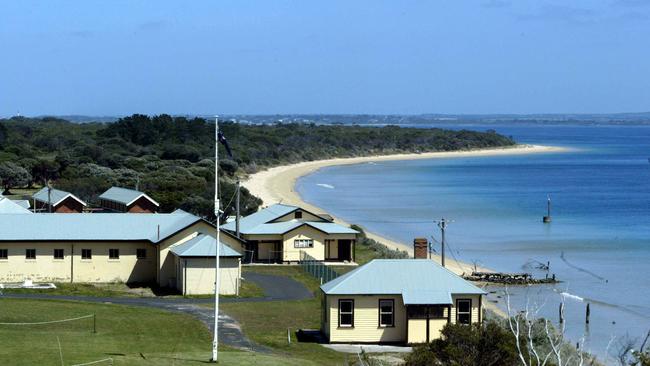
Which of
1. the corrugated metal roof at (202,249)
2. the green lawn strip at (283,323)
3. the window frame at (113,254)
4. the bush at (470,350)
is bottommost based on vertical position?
the green lawn strip at (283,323)

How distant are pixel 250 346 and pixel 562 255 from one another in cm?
3817

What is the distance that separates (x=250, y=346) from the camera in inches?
1226

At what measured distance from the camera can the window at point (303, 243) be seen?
5331cm

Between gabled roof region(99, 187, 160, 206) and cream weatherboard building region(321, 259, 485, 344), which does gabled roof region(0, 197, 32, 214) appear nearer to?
gabled roof region(99, 187, 160, 206)

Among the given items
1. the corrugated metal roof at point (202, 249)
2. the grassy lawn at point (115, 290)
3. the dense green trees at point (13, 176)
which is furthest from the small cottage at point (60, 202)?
the dense green trees at point (13, 176)

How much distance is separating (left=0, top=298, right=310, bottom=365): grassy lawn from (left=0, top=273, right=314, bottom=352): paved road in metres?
0.73

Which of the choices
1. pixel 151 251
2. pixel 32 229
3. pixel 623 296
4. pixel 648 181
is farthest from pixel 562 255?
pixel 648 181

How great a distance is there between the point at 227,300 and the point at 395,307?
959 cm

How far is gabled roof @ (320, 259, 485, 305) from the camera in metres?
33.4

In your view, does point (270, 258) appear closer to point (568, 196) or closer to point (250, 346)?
point (250, 346)

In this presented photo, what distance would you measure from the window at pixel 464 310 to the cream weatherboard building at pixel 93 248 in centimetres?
1296

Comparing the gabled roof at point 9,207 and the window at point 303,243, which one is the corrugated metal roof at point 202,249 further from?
the gabled roof at point 9,207

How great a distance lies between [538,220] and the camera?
294 ft

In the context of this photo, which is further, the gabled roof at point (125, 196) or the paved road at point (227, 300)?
the gabled roof at point (125, 196)
